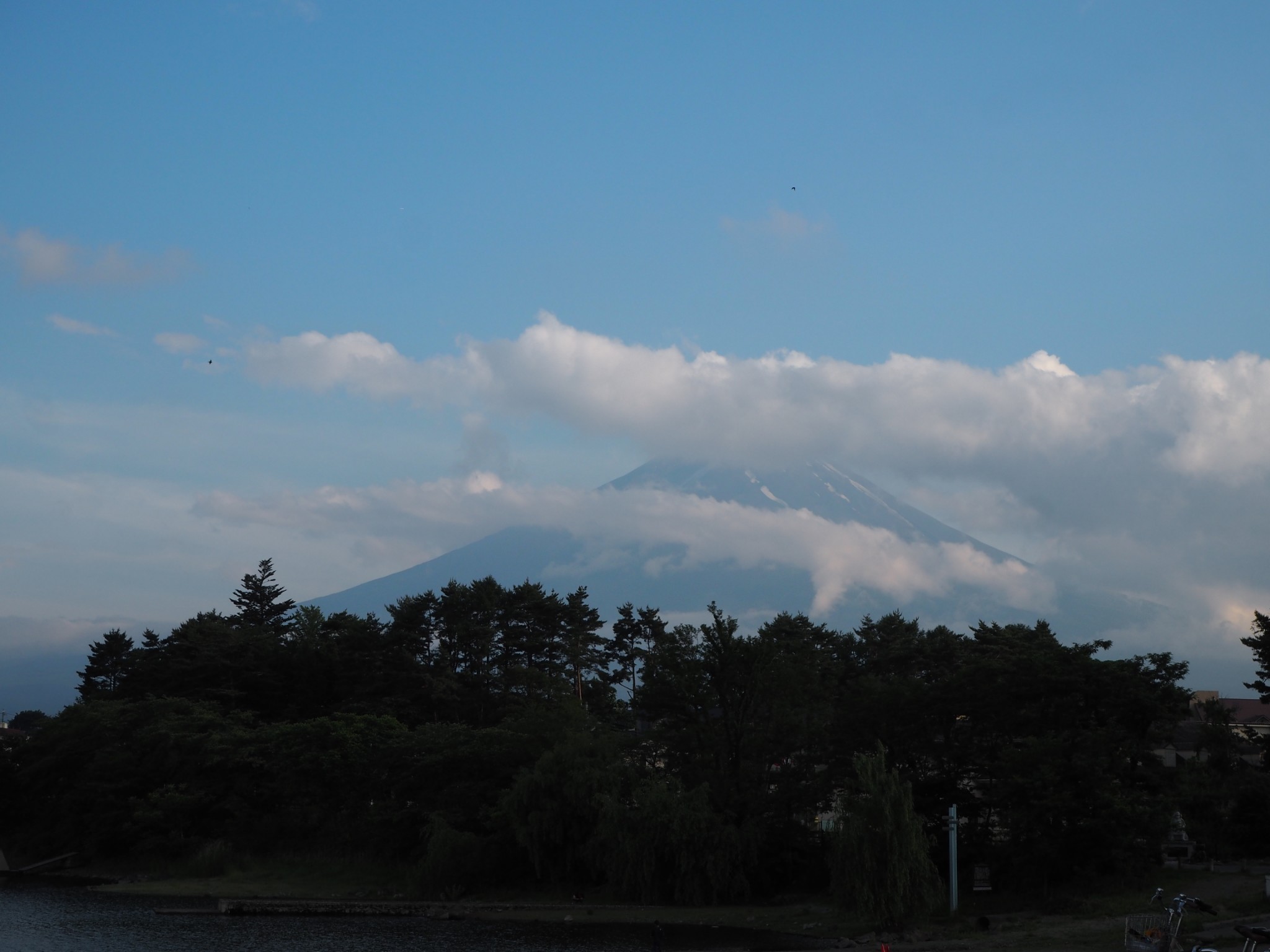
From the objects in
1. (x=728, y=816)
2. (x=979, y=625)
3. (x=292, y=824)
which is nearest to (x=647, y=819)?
(x=728, y=816)

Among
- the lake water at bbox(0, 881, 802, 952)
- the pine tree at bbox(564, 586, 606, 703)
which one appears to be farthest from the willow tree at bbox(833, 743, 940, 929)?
the pine tree at bbox(564, 586, 606, 703)

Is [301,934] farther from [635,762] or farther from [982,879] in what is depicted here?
[982,879]

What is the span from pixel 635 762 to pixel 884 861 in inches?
534

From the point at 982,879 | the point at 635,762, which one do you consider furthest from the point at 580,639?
the point at 982,879

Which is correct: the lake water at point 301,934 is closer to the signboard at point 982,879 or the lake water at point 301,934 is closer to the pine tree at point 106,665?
the signboard at point 982,879

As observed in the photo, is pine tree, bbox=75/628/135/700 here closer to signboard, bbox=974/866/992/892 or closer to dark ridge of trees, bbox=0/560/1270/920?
dark ridge of trees, bbox=0/560/1270/920

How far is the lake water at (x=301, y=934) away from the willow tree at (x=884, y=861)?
118 inches

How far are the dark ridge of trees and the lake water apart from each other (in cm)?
421

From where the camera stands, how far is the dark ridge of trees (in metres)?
33.3

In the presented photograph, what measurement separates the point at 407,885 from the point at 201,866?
11101 millimetres

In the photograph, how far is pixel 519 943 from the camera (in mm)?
30875

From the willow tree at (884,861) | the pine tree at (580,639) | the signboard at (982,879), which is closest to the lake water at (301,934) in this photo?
the willow tree at (884,861)

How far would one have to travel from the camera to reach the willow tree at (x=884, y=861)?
29.1 metres

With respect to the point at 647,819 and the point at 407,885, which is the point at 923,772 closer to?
the point at 647,819
